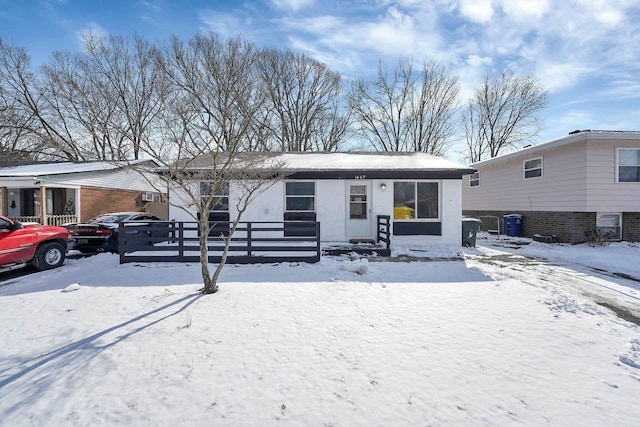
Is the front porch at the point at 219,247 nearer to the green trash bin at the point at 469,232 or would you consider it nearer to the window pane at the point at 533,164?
the green trash bin at the point at 469,232

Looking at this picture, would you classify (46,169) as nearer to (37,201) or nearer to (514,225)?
(37,201)

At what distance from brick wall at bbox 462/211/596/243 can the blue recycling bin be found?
0.55ft

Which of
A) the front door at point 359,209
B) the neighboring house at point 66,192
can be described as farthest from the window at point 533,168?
the neighboring house at point 66,192

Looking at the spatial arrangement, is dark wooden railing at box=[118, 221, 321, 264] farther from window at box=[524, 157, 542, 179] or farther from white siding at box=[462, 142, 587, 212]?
window at box=[524, 157, 542, 179]

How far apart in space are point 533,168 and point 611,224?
3.48 m

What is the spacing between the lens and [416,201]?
10930 mm

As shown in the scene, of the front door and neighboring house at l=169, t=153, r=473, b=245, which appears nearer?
neighboring house at l=169, t=153, r=473, b=245

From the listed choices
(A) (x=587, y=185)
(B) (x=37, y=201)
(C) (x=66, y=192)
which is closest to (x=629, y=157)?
(A) (x=587, y=185)

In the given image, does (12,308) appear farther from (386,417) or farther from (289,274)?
(386,417)

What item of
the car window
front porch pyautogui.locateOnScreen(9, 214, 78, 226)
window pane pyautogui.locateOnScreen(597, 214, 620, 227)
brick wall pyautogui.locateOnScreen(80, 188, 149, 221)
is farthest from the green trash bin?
brick wall pyautogui.locateOnScreen(80, 188, 149, 221)

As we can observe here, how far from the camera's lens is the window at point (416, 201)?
10922 millimetres

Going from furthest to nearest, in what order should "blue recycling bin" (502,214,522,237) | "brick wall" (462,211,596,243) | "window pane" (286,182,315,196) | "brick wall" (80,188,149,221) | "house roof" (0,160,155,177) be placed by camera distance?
A: "brick wall" (80,188,149,221) → "house roof" (0,160,155,177) → "blue recycling bin" (502,214,522,237) → "brick wall" (462,211,596,243) → "window pane" (286,182,315,196)

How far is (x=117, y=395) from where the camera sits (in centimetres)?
268

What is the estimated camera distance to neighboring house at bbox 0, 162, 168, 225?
1430 cm
